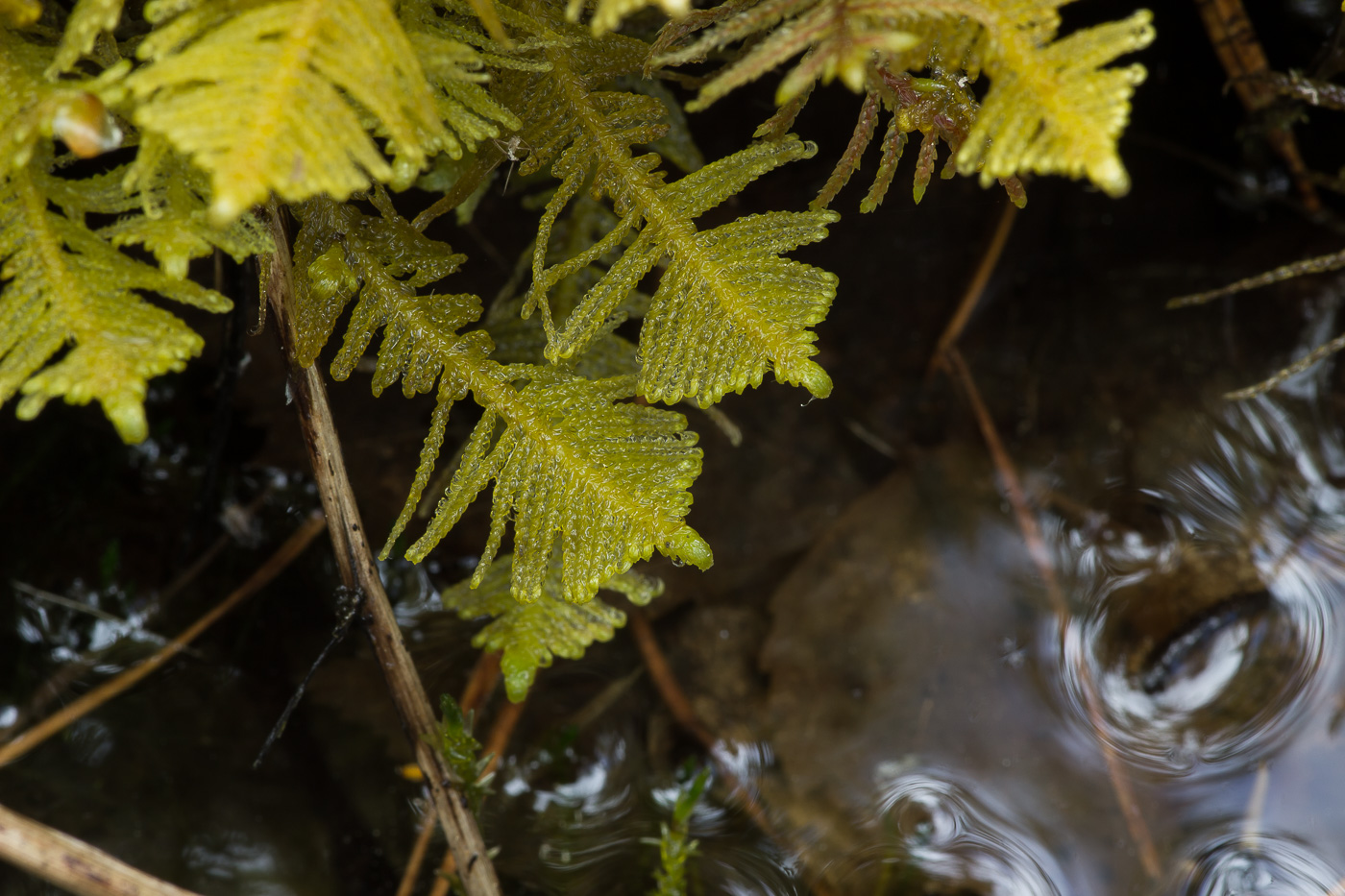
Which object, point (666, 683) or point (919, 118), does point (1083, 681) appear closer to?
point (666, 683)

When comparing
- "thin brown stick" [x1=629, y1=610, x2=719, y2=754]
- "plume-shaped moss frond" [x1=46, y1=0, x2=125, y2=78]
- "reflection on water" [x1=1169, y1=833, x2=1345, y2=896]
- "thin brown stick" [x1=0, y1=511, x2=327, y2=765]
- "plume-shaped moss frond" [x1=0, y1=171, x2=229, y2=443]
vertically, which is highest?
"plume-shaped moss frond" [x1=46, y1=0, x2=125, y2=78]

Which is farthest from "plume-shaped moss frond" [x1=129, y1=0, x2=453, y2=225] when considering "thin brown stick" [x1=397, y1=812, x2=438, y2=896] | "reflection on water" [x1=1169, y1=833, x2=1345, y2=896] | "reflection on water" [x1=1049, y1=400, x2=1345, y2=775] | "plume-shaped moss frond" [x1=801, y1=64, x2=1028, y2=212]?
"reflection on water" [x1=1169, y1=833, x2=1345, y2=896]

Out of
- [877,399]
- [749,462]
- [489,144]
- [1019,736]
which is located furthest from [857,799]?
[489,144]

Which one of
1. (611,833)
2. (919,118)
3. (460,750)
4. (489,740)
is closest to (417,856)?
(489,740)

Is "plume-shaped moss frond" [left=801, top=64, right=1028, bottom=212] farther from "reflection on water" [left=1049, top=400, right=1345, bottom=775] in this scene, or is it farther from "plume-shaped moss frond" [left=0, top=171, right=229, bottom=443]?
"reflection on water" [left=1049, top=400, right=1345, bottom=775]

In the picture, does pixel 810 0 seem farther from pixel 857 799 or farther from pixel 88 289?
pixel 857 799
